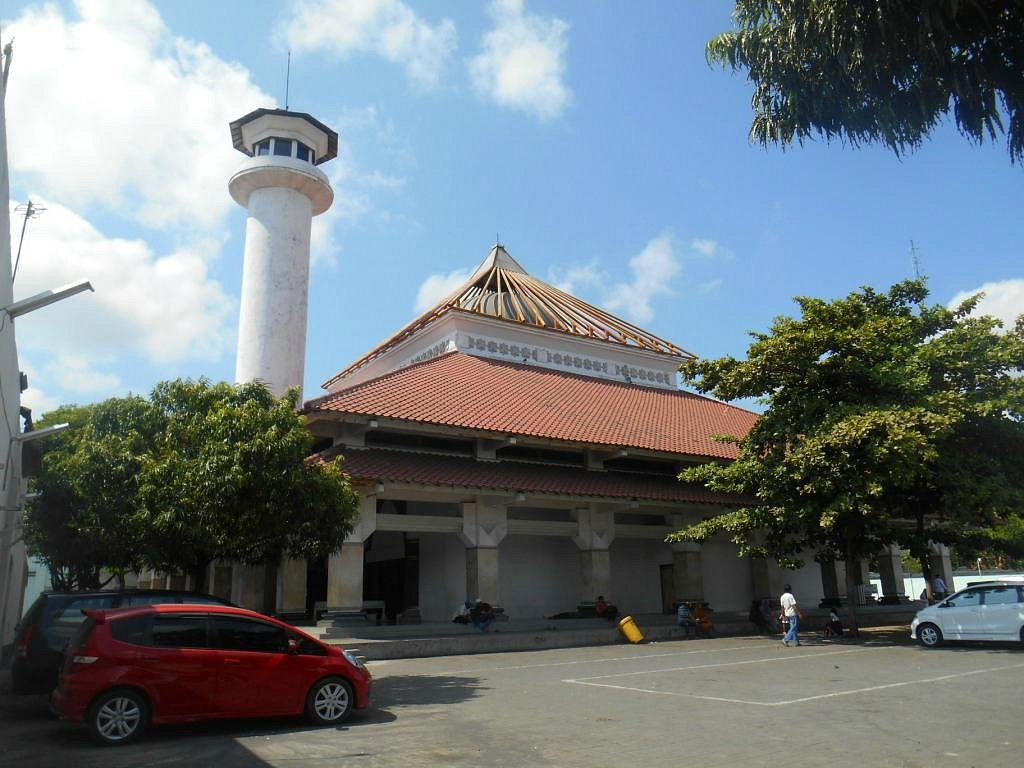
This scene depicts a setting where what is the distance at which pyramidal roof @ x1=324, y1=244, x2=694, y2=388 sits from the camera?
2944 centimetres

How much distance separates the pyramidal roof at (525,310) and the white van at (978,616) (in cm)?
1576

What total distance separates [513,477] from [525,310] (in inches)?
441

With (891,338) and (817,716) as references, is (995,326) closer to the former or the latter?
(891,338)

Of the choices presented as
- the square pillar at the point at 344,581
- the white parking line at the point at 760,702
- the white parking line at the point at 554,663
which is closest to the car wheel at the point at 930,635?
the white parking line at the point at 554,663

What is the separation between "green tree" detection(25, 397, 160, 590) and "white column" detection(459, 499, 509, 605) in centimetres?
816

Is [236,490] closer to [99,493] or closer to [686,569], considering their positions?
[99,493]

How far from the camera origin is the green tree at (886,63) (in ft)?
28.2

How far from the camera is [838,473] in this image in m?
16.7

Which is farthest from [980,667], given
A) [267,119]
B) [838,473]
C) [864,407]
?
[267,119]

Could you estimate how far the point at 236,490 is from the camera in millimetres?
12359

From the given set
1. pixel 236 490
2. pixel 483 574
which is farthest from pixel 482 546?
pixel 236 490

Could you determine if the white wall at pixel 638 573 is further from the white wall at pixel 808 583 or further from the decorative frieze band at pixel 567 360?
the decorative frieze band at pixel 567 360

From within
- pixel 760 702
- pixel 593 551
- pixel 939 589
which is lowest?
pixel 760 702

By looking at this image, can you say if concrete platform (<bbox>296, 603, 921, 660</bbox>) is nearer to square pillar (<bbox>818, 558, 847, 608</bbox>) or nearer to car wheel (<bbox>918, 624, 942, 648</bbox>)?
square pillar (<bbox>818, 558, 847, 608</bbox>)
